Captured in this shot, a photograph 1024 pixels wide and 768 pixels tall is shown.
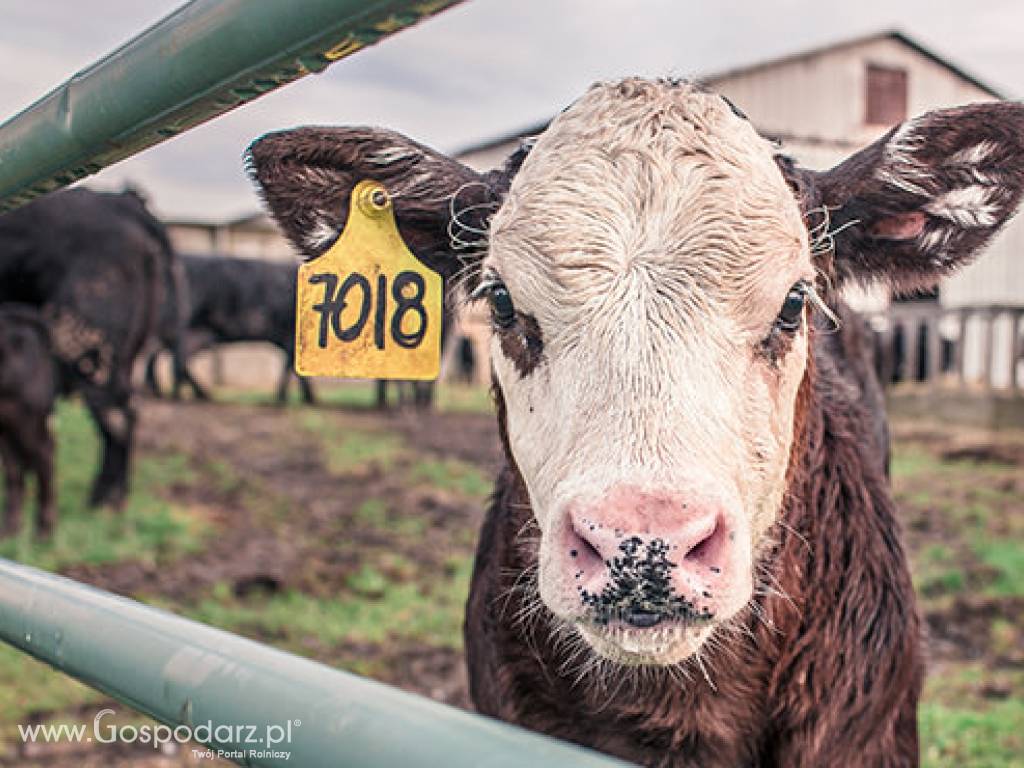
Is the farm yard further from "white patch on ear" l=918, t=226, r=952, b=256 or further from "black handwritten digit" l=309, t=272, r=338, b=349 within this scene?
"black handwritten digit" l=309, t=272, r=338, b=349

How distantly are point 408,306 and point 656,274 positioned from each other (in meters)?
0.52

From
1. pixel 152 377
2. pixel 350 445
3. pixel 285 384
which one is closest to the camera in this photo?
pixel 350 445

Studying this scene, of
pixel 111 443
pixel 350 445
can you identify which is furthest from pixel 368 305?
pixel 350 445

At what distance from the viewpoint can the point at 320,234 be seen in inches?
83.0

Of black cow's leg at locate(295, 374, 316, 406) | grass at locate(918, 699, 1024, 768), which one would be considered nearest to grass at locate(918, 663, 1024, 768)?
grass at locate(918, 699, 1024, 768)

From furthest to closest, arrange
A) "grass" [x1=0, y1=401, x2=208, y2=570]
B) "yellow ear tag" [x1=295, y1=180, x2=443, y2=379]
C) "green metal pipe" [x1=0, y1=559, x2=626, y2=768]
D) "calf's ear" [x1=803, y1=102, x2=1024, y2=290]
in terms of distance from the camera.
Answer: "grass" [x1=0, y1=401, x2=208, y2=570]
"calf's ear" [x1=803, y1=102, x2=1024, y2=290]
"yellow ear tag" [x1=295, y1=180, x2=443, y2=379]
"green metal pipe" [x1=0, y1=559, x2=626, y2=768]

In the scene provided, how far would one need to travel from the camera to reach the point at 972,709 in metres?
3.75

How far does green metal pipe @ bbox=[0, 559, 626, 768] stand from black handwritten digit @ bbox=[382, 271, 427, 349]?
2.95ft

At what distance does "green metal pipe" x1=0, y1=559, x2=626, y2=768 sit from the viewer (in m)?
0.66

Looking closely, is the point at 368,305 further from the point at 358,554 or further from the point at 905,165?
the point at 358,554

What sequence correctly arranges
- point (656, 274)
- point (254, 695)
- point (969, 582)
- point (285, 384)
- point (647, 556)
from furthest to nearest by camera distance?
point (285, 384) → point (969, 582) → point (656, 274) → point (647, 556) → point (254, 695)

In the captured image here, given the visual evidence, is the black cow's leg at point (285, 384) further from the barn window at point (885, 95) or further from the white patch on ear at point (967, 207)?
the white patch on ear at point (967, 207)

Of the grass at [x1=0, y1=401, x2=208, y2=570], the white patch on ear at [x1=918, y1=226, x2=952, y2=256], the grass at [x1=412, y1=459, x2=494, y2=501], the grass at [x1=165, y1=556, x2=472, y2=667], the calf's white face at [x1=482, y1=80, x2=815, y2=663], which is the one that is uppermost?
the white patch on ear at [x1=918, y1=226, x2=952, y2=256]

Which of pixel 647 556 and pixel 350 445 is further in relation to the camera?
pixel 350 445
